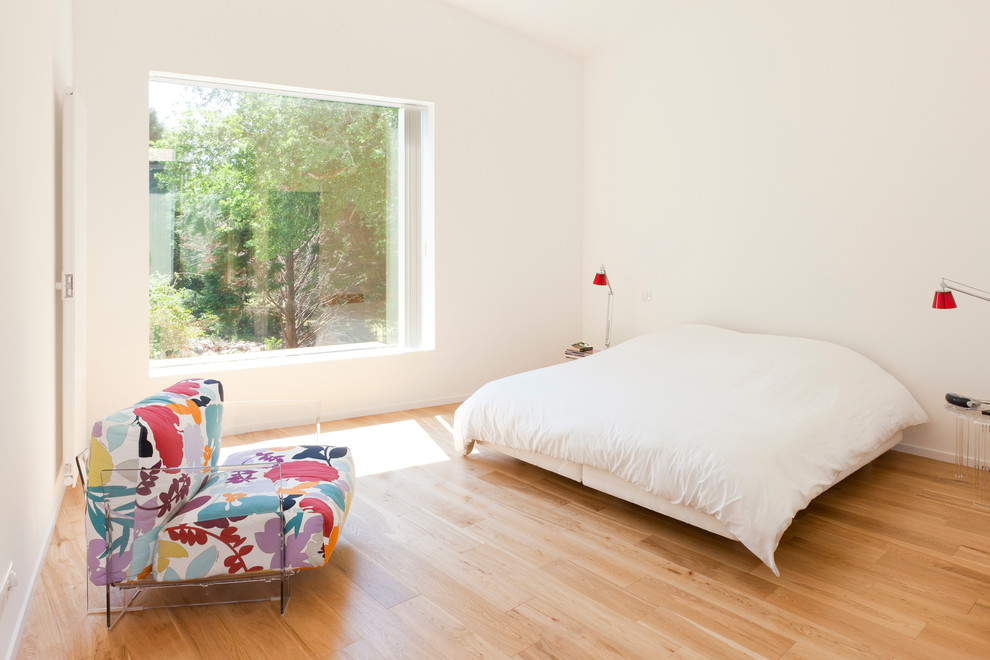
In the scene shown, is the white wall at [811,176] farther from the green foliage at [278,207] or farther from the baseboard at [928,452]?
the green foliage at [278,207]

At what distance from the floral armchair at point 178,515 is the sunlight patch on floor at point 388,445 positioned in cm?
115

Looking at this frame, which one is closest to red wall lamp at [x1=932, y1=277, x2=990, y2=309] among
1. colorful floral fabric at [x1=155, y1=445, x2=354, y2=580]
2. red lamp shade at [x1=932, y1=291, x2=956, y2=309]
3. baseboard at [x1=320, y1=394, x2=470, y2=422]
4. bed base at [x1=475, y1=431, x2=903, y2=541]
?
red lamp shade at [x1=932, y1=291, x2=956, y2=309]

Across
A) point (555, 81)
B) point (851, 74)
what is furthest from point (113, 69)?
point (851, 74)

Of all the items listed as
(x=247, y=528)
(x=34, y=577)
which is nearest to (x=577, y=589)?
(x=247, y=528)

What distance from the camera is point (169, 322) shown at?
4.23m

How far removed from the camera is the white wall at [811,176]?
371 centimetres

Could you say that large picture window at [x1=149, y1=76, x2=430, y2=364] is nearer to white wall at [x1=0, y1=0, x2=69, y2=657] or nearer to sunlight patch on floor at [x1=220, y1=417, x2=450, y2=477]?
sunlight patch on floor at [x1=220, y1=417, x2=450, y2=477]

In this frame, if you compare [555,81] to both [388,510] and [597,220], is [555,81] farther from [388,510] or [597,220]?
[388,510]

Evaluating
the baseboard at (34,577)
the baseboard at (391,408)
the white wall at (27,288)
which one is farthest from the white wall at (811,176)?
the baseboard at (34,577)

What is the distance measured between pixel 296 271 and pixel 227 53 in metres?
1.45

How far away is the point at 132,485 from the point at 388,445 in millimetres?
2105

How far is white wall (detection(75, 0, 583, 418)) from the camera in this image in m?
3.84

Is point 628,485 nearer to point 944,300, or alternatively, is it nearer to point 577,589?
point 577,589

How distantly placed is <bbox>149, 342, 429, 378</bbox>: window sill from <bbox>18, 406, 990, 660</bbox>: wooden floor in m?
1.09
